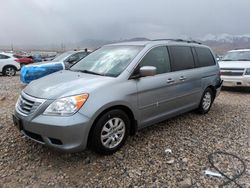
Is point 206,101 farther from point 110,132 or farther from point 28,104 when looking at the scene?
point 28,104

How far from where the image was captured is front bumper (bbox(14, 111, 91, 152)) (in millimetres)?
3090

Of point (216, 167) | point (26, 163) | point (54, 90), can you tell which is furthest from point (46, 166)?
point (216, 167)

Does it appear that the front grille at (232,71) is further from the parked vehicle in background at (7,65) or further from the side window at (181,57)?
the parked vehicle in background at (7,65)

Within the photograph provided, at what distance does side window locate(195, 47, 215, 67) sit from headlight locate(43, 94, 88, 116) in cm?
343

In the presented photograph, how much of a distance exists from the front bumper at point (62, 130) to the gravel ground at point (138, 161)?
1.30ft

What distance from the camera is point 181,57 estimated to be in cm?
500

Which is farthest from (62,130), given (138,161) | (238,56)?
(238,56)

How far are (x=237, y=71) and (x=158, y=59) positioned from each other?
6.22 metres

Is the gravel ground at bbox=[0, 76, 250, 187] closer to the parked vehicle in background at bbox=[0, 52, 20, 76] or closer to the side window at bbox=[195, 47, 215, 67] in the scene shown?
the side window at bbox=[195, 47, 215, 67]

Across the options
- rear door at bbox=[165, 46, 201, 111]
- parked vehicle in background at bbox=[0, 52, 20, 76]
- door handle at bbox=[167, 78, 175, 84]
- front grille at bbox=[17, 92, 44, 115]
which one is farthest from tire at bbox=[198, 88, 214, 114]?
parked vehicle in background at bbox=[0, 52, 20, 76]

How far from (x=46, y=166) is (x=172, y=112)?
248 cm

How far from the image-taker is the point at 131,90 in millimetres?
3754

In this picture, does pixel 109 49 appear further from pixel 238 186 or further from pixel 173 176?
pixel 238 186

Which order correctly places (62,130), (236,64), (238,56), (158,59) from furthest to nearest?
(238,56) → (236,64) → (158,59) → (62,130)
